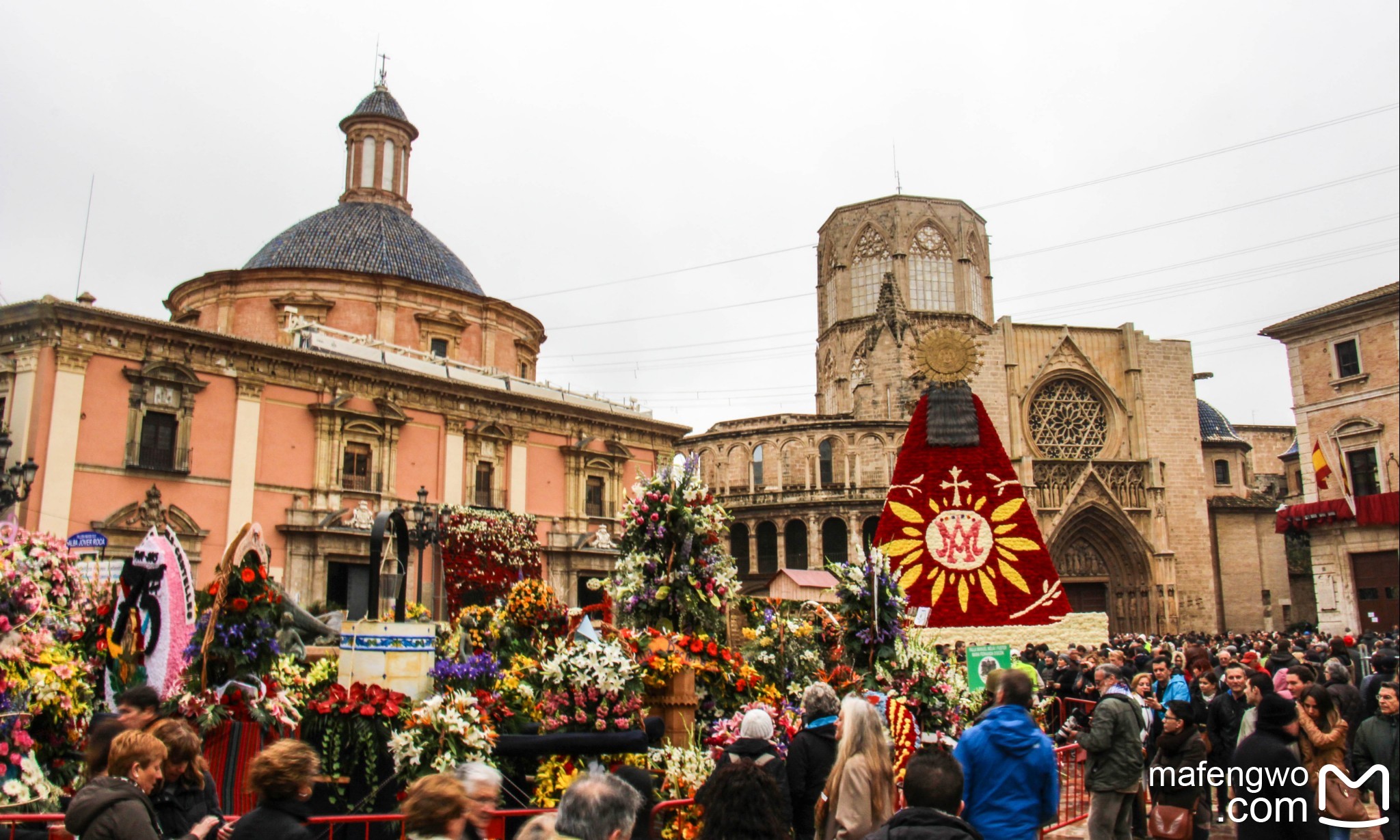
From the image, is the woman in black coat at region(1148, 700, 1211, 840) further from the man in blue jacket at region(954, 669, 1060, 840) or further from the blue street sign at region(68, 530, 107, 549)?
the blue street sign at region(68, 530, 107, 549)

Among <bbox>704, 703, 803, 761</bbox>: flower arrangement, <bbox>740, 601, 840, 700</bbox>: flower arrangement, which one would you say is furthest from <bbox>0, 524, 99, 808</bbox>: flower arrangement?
<bbox>740, 601, 840, 700</bbox>: flower arrangement

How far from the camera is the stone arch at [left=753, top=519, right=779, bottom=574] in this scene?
1699 inches

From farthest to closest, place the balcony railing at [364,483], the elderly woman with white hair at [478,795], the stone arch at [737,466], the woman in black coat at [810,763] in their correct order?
the stone arch at [737,466] < the balcony railing at [364,483] < the woman in black coat at [810,763] < the elderly woman with white hair at [478,795]

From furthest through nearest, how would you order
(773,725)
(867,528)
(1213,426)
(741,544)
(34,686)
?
(1213,426) < (741,544) < (867,528) < (773,725) < (34,686)

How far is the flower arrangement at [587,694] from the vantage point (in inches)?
282

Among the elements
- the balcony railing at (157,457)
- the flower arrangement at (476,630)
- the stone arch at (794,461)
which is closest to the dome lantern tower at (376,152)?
the balcony railing at (157,457)

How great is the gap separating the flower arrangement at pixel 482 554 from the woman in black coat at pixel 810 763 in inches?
884

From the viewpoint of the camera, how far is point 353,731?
6953 mm

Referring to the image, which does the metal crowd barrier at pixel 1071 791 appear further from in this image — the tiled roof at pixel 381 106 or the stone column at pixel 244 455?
the tiled roof at pixel 381 106

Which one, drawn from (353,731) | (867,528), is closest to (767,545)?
(867,528)

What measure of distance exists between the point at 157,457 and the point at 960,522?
19.1 metres

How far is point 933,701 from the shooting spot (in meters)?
10.0

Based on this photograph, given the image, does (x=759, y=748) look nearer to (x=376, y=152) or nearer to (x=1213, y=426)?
(x=376, y=152)

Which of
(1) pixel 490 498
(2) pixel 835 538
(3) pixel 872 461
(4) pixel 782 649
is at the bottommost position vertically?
(4) pixel 782 649
